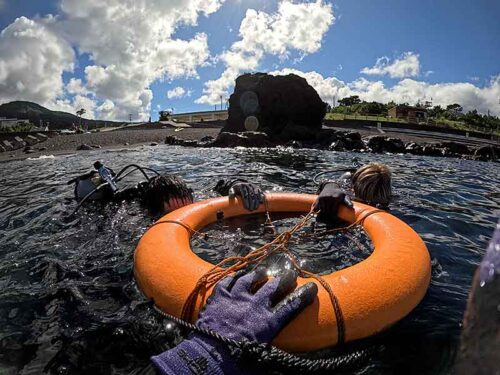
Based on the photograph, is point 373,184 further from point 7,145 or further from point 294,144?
point 7,145

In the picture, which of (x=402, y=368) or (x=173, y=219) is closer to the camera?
(x=402, y=368)

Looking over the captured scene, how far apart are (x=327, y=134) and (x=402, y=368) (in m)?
21.3

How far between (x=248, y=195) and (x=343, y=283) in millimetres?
2453

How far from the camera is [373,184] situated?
199 inches

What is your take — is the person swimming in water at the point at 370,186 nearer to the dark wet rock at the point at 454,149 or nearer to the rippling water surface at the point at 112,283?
the rippling water surface at the point at 112,283

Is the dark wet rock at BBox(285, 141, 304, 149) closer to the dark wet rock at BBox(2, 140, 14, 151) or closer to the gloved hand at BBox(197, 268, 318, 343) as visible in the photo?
the dark wet rock at BBox(2, 140, 14, 151)

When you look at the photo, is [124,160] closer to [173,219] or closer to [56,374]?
[173,219]

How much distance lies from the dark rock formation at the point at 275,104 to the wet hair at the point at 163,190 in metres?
21.9

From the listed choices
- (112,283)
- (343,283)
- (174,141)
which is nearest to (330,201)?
(343,283)

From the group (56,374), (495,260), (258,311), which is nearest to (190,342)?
(258,311)

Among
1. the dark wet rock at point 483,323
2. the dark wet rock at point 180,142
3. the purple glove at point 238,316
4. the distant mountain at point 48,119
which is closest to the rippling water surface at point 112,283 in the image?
the purple glove at point 238,316

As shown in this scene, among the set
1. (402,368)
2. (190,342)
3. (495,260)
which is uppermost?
(495,260)

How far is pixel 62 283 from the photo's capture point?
3.29 metres

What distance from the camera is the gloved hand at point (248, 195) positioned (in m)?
4.75
